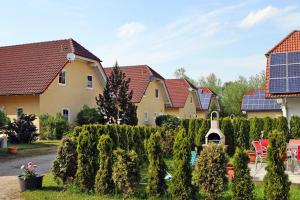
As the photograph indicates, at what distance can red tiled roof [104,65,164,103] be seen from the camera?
115ft

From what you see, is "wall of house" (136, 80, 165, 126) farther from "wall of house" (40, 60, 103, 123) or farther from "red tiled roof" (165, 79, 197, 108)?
"wall of house" (40, 60, 103, 123)

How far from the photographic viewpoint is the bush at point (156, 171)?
8.80 metres

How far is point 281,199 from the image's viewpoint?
762 cm

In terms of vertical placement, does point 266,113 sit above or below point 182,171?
above

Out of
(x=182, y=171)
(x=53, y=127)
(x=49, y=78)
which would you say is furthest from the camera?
(x=49, y=78)

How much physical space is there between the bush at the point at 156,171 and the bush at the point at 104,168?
3.37 ft

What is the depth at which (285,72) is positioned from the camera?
18547 millimetres

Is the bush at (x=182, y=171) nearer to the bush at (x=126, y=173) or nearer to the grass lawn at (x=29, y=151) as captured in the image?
the bush at (x=126, y=173)

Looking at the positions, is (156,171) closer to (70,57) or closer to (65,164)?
(65,164)

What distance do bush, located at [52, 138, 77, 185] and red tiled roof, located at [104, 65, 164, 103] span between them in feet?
79.4

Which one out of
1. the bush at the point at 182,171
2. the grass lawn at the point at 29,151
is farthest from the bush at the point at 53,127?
the bush at the point at 182,171

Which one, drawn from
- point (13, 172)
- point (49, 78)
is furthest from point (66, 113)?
point (13, 172)

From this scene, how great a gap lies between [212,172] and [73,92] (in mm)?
21613

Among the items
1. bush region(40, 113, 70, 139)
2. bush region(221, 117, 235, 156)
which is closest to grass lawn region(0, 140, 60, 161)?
bush region(40, 113, 70, 139)
